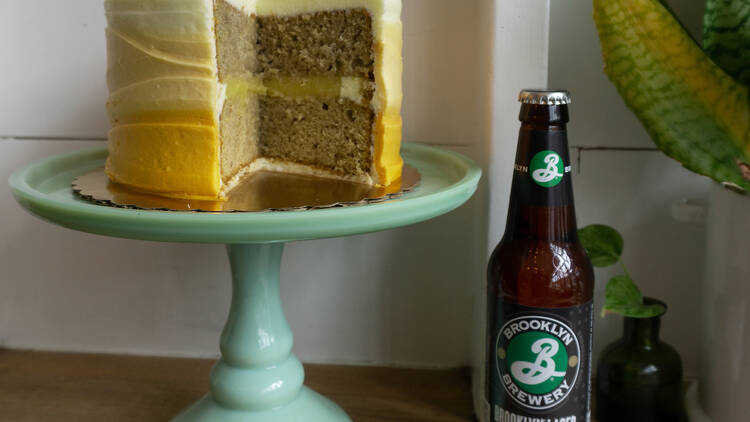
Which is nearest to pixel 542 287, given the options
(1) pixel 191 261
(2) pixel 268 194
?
(2) pixel 268 194

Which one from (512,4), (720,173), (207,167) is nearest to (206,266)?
(207,167)

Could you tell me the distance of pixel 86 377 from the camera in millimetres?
994

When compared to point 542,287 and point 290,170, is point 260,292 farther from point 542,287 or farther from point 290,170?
point 542,287

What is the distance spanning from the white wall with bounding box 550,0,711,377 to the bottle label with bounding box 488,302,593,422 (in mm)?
297

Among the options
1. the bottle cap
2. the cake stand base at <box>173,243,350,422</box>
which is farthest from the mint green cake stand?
the bottle cap

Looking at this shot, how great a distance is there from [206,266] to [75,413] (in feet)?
0.87

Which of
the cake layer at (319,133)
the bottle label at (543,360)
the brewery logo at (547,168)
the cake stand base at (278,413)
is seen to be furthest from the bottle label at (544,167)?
the cake stand base at (278,413)

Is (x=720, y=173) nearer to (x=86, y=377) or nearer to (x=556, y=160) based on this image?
(x=556, y=160)

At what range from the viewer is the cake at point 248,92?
66 cm

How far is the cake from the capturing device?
663 mm

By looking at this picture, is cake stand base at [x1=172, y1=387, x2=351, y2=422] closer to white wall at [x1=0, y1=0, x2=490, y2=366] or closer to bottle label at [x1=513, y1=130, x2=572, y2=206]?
white wall at [x1=0, y1=0, x2=490, y2=366]

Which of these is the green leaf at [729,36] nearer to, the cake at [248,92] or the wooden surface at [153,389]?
the cake at [248,92]

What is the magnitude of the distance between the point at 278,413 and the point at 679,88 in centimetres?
56

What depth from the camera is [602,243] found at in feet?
2.71
